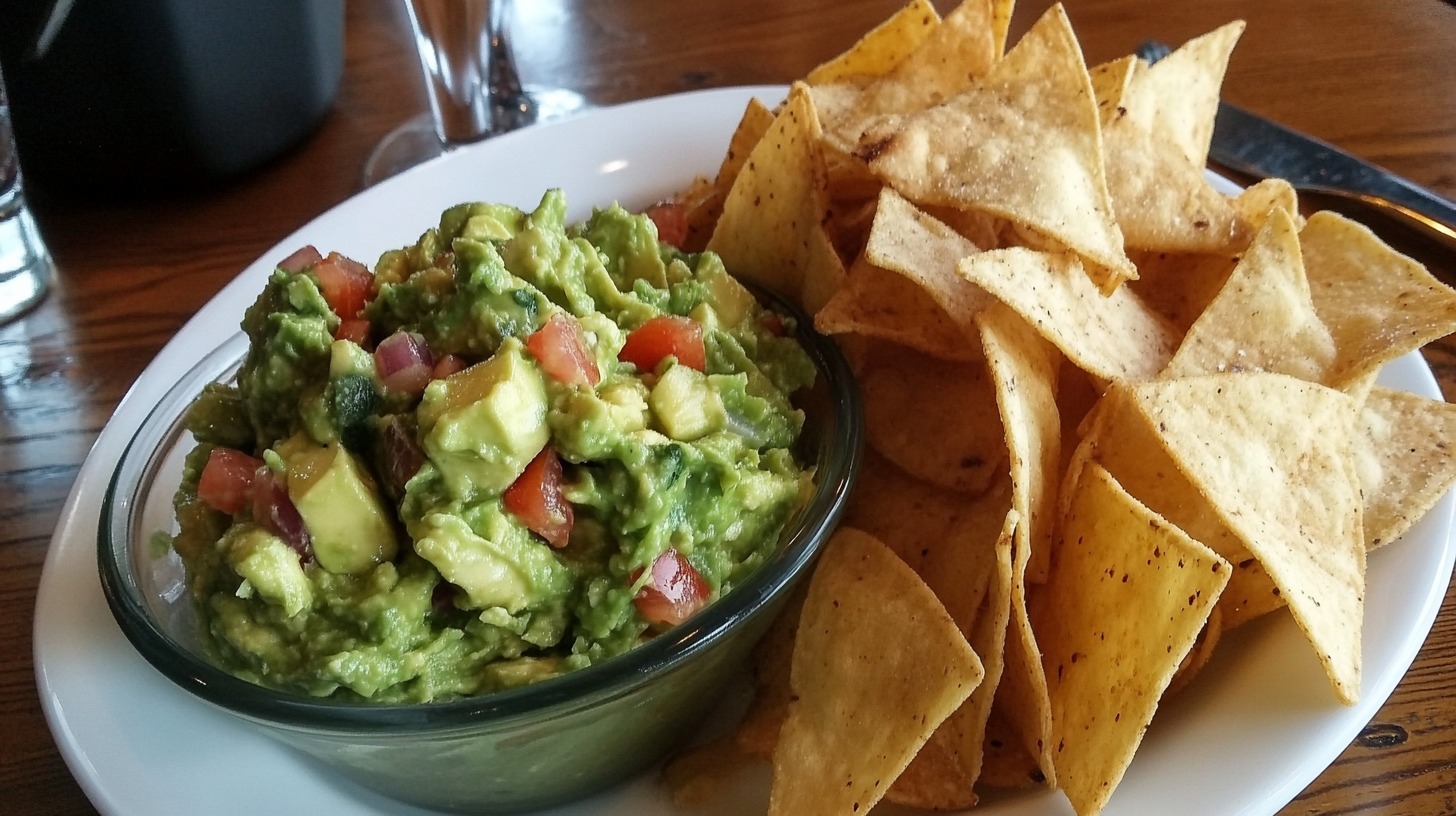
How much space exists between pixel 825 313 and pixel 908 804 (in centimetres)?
54

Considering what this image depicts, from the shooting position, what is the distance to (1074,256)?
4.08 ft

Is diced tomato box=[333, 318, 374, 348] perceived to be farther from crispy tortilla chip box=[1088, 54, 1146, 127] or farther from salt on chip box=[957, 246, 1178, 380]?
crispy tortilla chip box=[1088, 54, 1146, 127]

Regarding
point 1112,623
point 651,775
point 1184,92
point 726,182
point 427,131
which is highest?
point 1184,92

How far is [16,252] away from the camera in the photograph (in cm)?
189

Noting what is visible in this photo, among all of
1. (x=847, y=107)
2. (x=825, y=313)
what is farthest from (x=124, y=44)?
(x=825, y=313)

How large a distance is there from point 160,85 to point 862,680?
5.27ft

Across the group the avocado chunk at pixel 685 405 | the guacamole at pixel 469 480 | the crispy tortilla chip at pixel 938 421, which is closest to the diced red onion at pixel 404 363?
the guacamole at pixel 469 480

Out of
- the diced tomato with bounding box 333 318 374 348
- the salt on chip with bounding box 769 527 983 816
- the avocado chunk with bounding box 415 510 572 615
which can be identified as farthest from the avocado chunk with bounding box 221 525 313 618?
the salt on chip with bounding box 769 527 983 816

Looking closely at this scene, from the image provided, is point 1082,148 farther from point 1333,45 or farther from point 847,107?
point 1333,45

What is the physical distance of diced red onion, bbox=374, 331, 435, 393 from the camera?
1.05m

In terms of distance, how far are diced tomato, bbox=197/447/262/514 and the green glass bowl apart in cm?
14

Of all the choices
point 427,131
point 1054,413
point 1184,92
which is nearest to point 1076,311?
point 1054,413

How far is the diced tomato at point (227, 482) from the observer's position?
3.55 ft

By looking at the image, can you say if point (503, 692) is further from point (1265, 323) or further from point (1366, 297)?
point (1366, 297)
